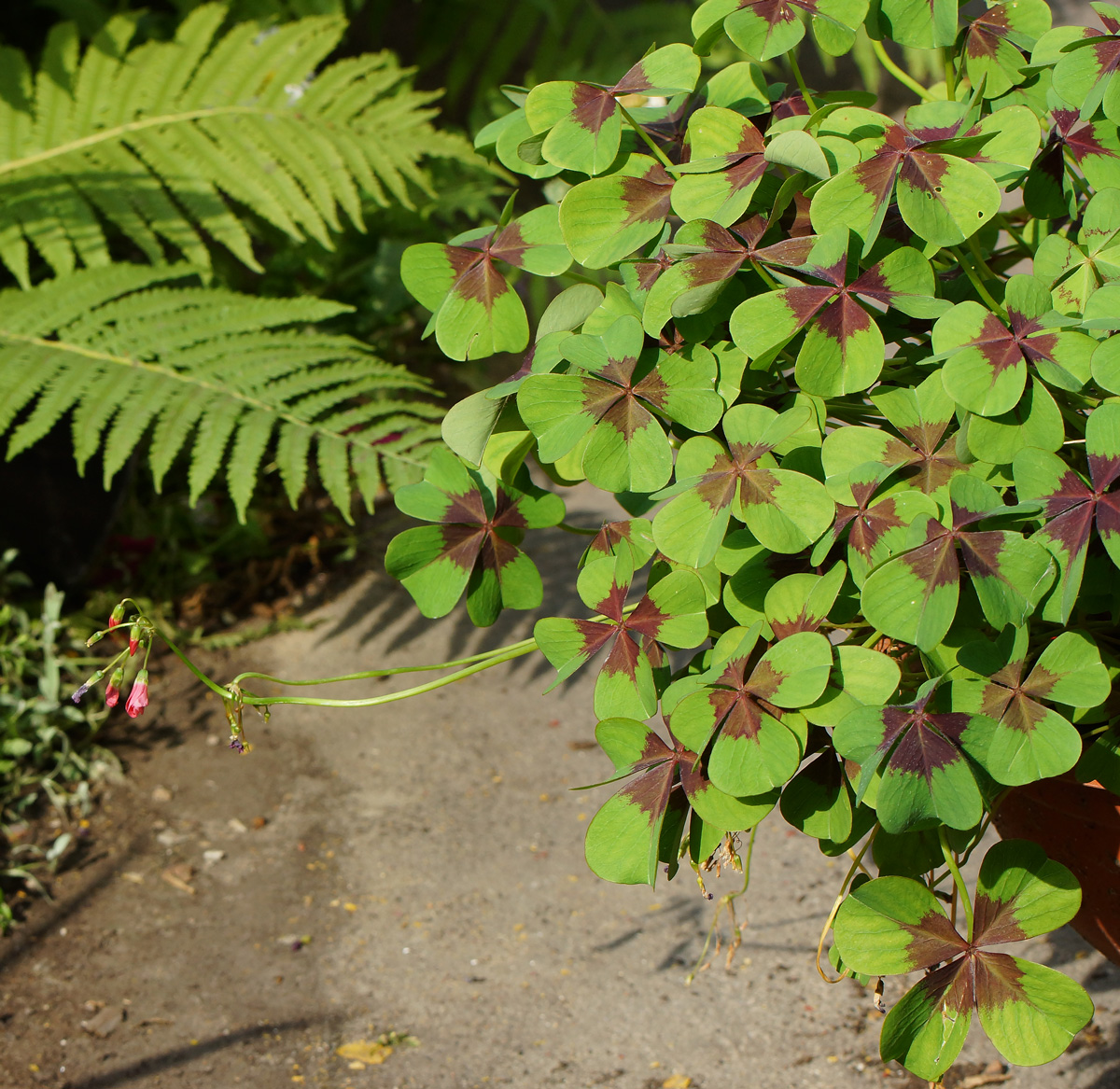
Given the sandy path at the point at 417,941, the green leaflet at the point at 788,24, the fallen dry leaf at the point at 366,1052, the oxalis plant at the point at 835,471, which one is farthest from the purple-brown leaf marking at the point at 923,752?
the fallen dry leaf at the point at 366,1052

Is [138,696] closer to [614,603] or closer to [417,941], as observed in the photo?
[614,603]

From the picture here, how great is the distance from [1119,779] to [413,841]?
1.46 meters

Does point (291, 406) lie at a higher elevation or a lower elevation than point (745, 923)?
higher

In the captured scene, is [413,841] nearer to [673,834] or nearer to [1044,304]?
[673,834]

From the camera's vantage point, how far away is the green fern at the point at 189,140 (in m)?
2.14

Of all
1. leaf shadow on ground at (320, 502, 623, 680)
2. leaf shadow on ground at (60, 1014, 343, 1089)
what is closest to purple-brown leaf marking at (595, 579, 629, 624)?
leaf shadow on ground at (60, 1014, 343, 1089)

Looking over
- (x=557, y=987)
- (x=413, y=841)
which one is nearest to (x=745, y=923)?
(x=557, y=987)

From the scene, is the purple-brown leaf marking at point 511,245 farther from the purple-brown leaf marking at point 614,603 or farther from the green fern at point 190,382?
the green fern at point 190,382

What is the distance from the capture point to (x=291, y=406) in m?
2.01

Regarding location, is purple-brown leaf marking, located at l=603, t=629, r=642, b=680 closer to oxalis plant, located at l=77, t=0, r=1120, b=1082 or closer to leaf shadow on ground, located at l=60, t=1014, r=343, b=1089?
oxalis plant, located at l=77, t=0, r=1120, b=1082

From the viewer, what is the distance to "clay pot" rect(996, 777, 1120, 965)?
80 centimetres

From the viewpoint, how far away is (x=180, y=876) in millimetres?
1845

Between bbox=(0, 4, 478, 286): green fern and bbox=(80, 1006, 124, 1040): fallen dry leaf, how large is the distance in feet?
4.50

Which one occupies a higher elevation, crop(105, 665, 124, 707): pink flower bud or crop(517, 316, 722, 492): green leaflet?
crop(517, 316, 722, 492): green leaflet
